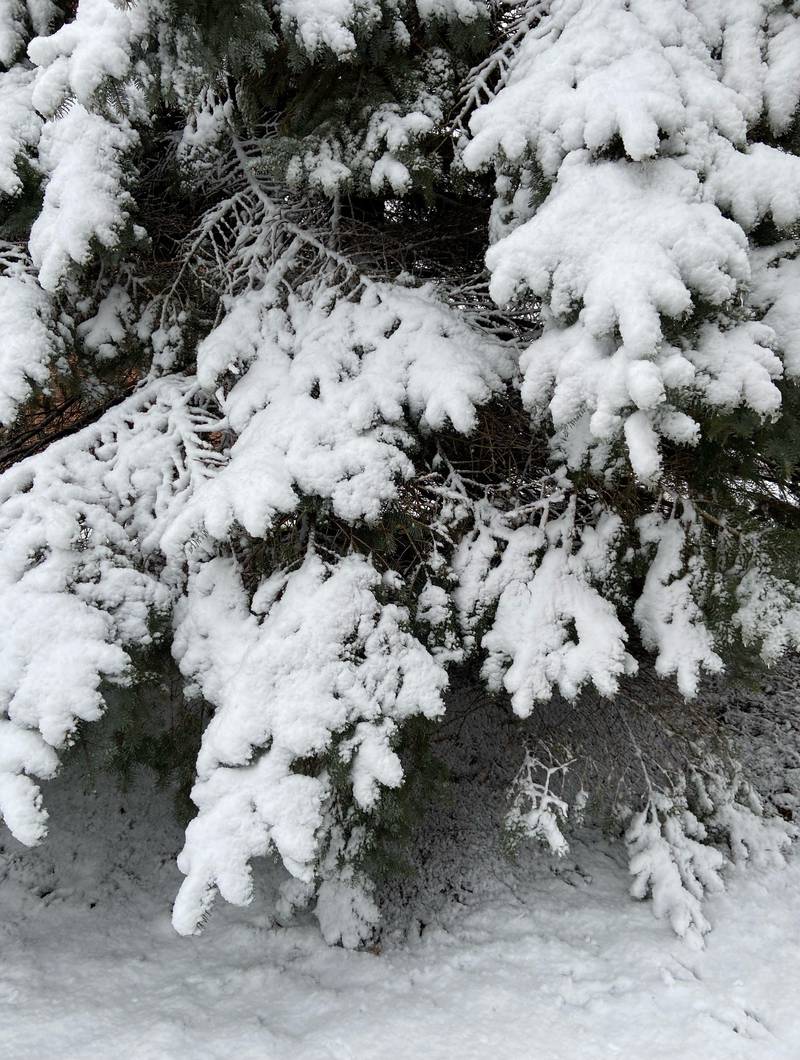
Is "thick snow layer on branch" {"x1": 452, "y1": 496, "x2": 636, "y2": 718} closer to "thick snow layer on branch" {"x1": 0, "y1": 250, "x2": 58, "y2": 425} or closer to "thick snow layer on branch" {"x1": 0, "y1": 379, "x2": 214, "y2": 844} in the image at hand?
"thick snow layer on branch" {"x1": 0, "y1": 379, "x2": 214, "y2": 844}

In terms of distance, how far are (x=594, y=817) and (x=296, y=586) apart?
2.65 metres

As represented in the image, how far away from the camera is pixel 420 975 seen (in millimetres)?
3391

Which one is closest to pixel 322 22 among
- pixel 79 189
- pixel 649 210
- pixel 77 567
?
pixel 79 189

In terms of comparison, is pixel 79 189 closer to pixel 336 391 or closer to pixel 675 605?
pixel 336 391

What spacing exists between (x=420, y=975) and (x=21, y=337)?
3.63 metres

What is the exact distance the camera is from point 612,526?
3.09 metres

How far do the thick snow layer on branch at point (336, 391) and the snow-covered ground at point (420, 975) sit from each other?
7.39 ft

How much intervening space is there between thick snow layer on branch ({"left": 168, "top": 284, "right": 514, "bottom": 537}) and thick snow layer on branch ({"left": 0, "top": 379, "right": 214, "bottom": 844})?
0.41 metres

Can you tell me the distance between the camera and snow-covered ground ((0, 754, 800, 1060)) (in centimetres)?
289

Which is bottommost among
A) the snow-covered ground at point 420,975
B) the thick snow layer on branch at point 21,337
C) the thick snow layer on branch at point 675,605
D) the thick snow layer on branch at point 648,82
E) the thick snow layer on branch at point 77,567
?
the snow-covered ground at point 420,975

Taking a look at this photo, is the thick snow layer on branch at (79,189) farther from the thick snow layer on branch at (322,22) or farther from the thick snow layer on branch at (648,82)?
the thick snow layer on branch at (648,82)

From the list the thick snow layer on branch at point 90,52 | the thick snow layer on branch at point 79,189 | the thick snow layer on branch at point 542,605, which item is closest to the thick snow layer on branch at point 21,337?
the thick snow layer on branch at point 79,189

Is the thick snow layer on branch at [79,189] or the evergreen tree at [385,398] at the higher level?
the thick snow layer on branch at [79,189]

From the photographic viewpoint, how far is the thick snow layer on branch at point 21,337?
3.13 metres
